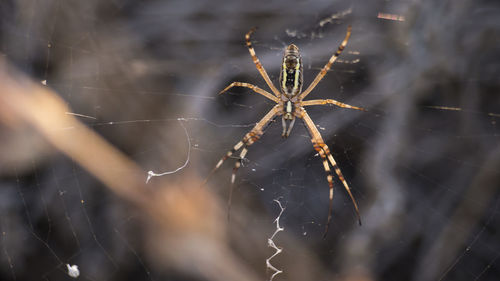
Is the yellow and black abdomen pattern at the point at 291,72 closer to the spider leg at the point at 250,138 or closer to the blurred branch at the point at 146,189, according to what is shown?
the spider leg at the point at 250,138

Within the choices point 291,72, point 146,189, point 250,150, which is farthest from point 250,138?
point 146,189

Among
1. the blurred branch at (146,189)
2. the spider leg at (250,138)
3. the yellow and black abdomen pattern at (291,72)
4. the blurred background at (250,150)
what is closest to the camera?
the yellow and black abdomen pattern at (291,72)

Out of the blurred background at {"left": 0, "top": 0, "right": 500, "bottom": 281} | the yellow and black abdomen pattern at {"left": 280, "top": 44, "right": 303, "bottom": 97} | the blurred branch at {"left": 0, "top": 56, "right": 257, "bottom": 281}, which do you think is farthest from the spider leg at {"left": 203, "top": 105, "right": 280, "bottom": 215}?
the blurred branch at {"left": 0, "top": 56, "right": 257, "bottom": 281}

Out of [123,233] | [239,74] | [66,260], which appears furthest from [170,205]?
[239,74]

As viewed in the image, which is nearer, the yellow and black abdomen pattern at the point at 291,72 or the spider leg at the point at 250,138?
the yellow and black abdomen pattern at the point at 291,72

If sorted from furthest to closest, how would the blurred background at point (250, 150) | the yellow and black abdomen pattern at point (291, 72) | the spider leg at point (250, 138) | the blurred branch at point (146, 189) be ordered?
the blurred background at point (250, 150) < the blurred branch at point (146, 189) < the spider leg at point (250, 138) < the yellow and black abdomen pattern at point (291, 72)

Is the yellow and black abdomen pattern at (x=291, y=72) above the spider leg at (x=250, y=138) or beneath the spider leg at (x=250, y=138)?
above

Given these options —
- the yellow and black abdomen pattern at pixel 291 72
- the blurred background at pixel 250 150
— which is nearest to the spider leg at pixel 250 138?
the yellow and black abdomen pattern at pixel 291 72
